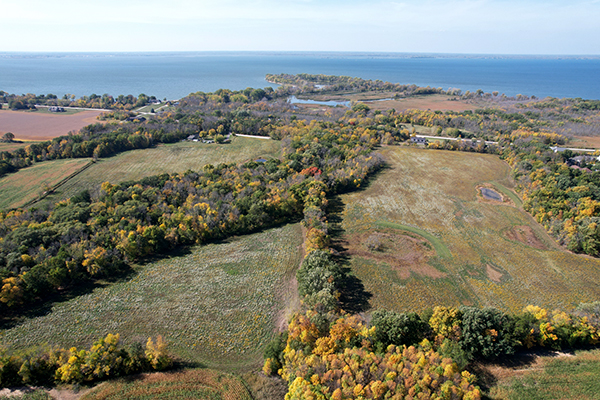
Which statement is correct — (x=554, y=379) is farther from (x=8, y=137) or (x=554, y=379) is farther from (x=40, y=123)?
(x=40, y=123)

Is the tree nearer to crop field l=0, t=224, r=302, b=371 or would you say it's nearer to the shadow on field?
crop field l=0, t=224, r=302, b=371

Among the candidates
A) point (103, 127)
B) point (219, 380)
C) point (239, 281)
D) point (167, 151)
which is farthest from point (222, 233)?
point (103, 127)

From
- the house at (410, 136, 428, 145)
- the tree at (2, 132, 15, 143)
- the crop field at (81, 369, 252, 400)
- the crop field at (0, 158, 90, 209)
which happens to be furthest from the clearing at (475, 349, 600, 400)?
the tree at (2, 132, 15, 143)

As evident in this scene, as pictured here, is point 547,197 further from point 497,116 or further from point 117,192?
point 497,116

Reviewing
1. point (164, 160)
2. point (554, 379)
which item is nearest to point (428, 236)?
point (554, 379)

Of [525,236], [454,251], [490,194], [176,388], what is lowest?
[176,388]
